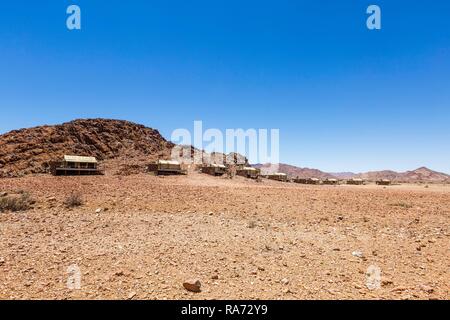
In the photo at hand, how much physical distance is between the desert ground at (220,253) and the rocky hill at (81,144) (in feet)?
116

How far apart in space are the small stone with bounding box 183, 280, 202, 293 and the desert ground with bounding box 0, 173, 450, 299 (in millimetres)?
79

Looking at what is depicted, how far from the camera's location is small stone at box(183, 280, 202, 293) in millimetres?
4953

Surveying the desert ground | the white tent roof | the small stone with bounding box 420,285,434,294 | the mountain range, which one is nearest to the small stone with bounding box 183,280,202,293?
the desert ground

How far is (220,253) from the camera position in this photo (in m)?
6.84

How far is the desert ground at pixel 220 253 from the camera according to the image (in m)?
5.04

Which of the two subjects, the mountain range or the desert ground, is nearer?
the desert ground

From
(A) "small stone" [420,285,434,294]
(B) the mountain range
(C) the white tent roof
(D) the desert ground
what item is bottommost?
(A) "small stone" [420,285,434,294]

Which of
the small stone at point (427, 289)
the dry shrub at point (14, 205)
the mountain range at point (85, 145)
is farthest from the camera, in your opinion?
the mountain range at point (85, 145)

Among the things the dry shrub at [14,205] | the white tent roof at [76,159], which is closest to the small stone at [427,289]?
the dry shrub at [14,205]

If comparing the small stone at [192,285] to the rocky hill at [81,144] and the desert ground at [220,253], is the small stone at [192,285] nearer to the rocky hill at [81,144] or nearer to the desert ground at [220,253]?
the desert ground at [220,253]

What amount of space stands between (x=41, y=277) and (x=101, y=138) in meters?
59.3

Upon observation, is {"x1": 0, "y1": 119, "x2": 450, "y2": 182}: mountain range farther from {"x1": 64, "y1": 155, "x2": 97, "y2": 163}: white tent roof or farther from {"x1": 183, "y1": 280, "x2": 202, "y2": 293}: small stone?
{"x1": 183, "y1": 280, "x2": 202, "y2": 293}: small stone

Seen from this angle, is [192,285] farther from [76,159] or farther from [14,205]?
[76,159]
